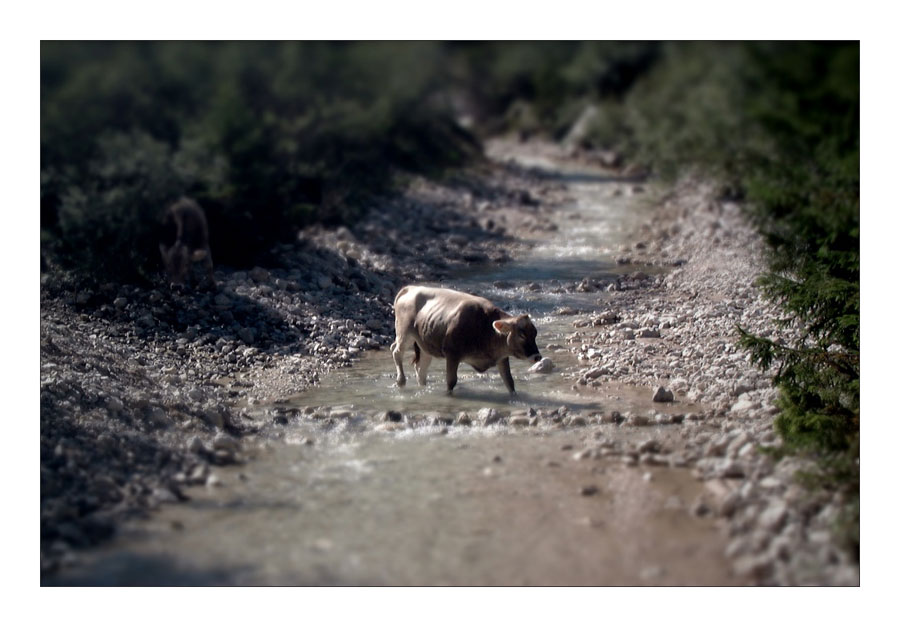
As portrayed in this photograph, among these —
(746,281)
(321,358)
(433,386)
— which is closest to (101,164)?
(321,358)

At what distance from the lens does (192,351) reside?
49.2 feet

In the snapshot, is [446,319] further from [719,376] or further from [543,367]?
[719,376]

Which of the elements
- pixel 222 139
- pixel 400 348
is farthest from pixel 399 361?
pixel 222 139

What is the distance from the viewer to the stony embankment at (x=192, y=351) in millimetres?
9672

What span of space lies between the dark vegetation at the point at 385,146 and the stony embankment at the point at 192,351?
1352 millimetres

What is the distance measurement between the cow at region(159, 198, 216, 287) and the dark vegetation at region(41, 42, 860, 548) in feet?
1.34

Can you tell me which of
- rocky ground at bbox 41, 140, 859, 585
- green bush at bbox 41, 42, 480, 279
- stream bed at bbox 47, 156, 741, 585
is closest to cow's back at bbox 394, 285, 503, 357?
stream bed at bbox 47, 156, 741, 585

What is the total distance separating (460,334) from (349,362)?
8.25 feet

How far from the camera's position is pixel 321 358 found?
14945 millimetres

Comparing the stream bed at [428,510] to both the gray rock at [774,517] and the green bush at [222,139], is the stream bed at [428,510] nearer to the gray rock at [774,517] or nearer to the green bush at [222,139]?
the gray rock at [774,517]

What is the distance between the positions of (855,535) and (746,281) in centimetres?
1088

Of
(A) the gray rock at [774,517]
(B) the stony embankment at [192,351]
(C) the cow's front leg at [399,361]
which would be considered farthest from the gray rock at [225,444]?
(A) the gray rock at [774,517]

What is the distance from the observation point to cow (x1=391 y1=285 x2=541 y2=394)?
12.7 m

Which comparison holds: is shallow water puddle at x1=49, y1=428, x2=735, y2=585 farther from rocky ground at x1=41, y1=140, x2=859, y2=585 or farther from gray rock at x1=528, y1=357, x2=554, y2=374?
gray rock at x1=528, y1=357, x2=554, y2=374
